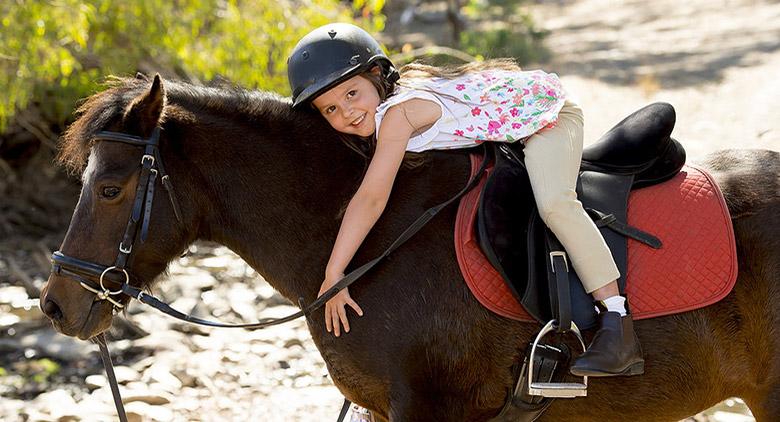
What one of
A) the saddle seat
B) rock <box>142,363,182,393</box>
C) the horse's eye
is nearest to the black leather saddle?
the saddle seat

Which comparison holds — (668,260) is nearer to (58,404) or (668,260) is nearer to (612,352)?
(612,352)

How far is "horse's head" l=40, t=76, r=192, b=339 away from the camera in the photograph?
301 centimetres

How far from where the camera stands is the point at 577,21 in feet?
89.7

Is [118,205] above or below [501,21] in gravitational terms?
below

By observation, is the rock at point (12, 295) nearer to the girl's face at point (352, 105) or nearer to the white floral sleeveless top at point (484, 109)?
the girl's face at point (352, 105)

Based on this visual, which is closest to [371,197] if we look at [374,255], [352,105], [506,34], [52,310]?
[374,255]

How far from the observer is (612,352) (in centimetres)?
281

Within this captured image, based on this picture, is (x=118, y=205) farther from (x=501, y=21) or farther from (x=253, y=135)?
(x=501, y=21)

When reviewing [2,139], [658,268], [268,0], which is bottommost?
[658,268]

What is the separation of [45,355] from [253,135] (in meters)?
4.43

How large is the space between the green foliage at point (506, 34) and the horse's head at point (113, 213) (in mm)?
13195

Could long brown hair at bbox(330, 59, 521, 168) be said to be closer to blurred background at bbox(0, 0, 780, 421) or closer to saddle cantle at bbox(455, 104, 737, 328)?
saddle cantle at bbox(455, 104, 737, 328)

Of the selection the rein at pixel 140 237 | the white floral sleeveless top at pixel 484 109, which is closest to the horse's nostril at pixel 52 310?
the rein at pixel 140 237

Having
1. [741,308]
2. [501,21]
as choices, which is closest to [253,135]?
[741,308]
